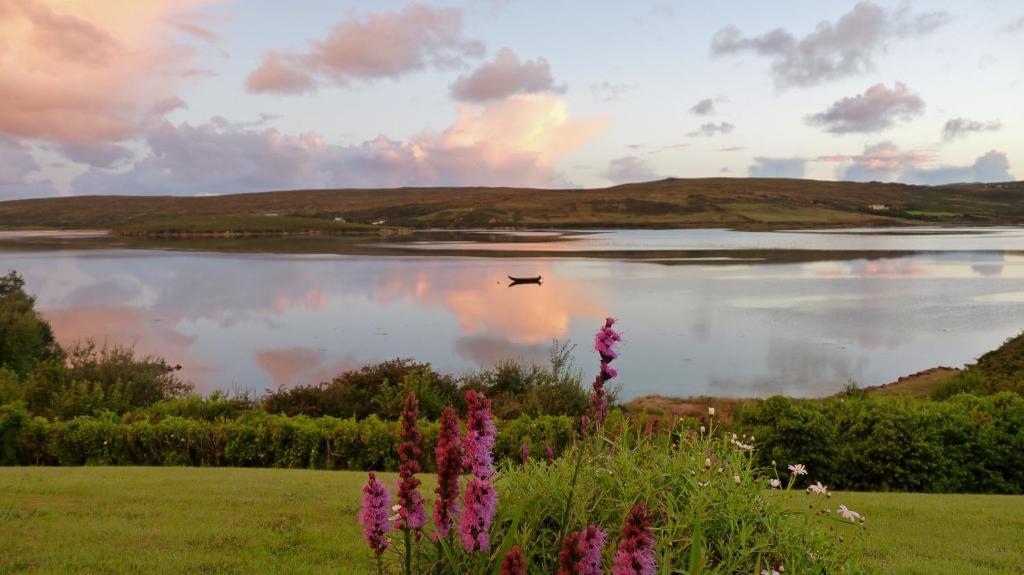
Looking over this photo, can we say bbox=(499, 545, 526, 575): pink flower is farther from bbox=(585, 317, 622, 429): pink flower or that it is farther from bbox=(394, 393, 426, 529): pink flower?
bbox=(585, 317, 622, 429): pink flower

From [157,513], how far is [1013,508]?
8.86 meters

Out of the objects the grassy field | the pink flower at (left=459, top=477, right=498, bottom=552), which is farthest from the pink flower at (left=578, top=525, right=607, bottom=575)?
the grassy field

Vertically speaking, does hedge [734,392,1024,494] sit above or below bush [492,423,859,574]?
below

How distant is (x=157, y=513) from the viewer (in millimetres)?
6691

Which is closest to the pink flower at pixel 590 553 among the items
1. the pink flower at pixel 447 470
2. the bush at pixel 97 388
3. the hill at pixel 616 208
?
the pink flower at pixel 447 470

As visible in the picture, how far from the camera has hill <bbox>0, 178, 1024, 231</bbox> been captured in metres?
144

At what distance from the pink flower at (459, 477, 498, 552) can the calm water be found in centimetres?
1512

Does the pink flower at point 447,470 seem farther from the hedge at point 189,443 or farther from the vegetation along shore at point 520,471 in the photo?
the hedge at point 189,443

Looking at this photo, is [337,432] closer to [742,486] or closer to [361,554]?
[361,554]

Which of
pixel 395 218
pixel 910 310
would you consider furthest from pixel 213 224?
pixel 910 310

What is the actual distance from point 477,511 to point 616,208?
161757 mm

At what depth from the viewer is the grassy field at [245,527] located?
5.50 m

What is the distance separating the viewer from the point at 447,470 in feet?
9.24

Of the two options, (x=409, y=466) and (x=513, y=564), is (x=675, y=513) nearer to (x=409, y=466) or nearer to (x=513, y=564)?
(x=409, y=466)
